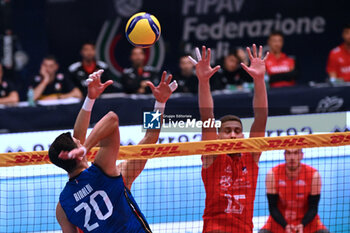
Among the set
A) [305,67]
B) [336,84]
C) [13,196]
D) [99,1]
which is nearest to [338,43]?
[305,67]

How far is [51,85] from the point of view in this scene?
512 inches

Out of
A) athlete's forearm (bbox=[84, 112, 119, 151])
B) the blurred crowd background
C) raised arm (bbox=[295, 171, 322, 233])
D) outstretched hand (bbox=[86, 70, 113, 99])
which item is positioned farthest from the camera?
the blurred crowd background

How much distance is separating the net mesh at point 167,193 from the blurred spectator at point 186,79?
2909 millimetres

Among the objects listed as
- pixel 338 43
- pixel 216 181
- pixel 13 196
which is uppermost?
pixel 338 43

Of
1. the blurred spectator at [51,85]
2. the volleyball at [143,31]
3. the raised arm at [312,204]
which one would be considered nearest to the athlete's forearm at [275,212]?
the raised arm at [312,204]

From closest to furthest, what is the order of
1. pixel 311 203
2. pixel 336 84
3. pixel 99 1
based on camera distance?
pixel 311 203, pixel 336 84, pixel 99 1

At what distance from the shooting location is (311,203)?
8617 millimetres

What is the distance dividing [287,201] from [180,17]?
29.9 ft

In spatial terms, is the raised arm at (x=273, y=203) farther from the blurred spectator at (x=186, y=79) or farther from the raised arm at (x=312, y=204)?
the blurred spectator at (x=186, y=79)

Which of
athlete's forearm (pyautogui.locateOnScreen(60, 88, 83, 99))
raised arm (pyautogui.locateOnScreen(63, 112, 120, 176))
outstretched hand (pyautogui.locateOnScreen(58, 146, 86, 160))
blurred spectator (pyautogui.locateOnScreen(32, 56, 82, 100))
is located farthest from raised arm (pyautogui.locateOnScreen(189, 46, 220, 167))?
blurred spectator (pyautogui.locateOnScreen(32, 56, 82, 100))

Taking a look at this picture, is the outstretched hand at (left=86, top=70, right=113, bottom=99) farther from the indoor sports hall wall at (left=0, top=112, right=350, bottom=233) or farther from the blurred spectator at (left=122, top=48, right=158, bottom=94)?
the blurred spectator at (left=122, top=48, right=158, bottom=94)

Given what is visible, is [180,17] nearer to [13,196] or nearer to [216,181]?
[13,196]

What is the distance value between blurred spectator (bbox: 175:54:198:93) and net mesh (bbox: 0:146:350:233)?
2.91 meters

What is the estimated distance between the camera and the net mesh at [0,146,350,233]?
30.4 ft
